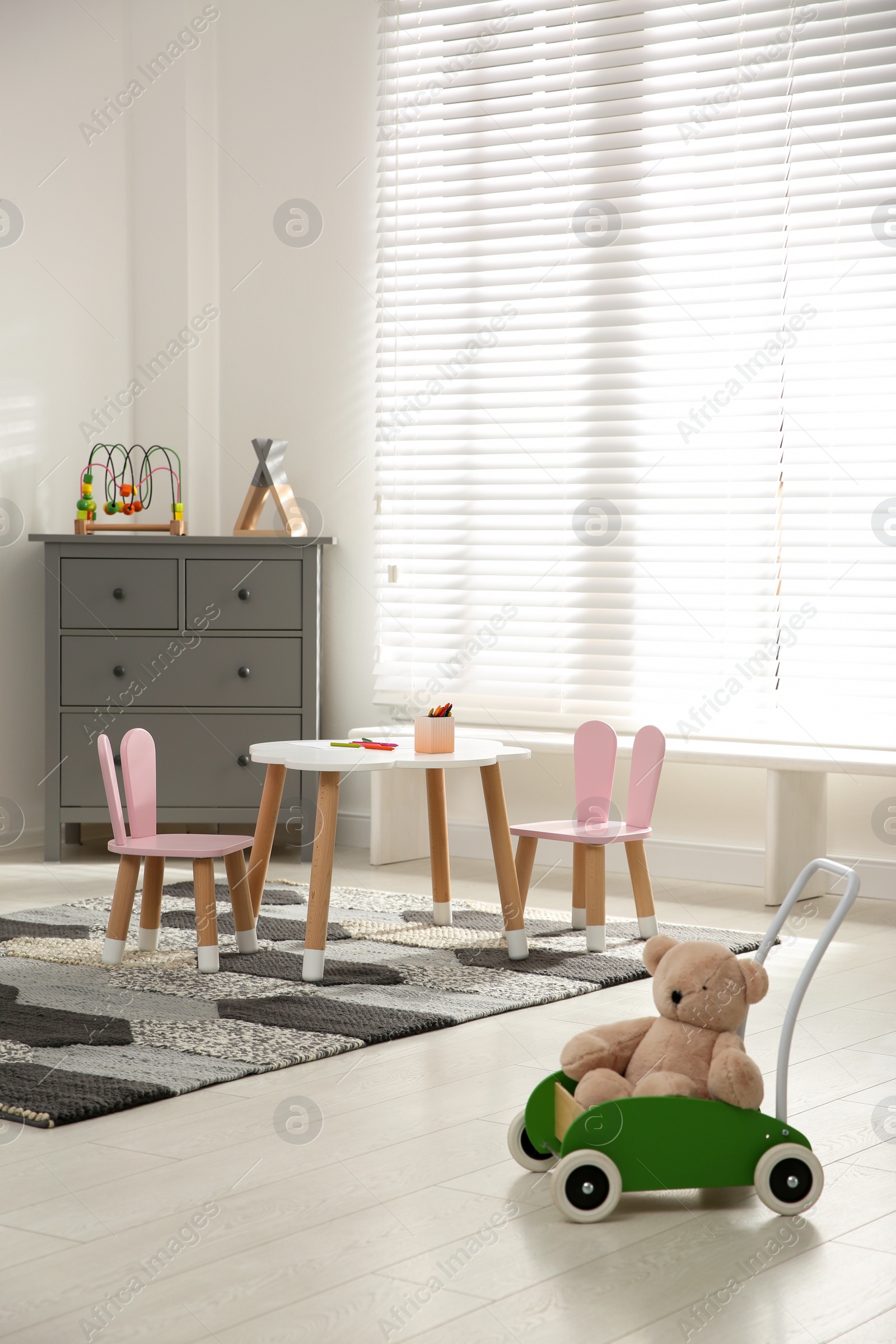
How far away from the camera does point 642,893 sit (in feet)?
12.6

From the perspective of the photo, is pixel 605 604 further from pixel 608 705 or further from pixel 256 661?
pixel 256 661

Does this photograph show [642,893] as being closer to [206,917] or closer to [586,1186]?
[206,917]

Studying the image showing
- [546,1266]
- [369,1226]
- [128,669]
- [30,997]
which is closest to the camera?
[546,1266]

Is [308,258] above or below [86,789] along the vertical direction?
above

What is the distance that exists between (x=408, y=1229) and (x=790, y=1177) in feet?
1.70

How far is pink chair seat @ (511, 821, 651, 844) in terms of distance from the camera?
3.62 m

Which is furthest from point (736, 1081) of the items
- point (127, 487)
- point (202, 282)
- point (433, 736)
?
point (202, 282)

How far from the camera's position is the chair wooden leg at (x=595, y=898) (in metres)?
3.64

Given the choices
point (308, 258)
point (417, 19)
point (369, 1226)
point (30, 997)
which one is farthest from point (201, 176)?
point (369, 1226)

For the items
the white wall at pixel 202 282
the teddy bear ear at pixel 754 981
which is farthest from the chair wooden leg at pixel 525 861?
the teddy bear ear at pixel 754 981

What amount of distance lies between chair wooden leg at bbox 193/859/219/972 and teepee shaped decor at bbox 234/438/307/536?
203 cm

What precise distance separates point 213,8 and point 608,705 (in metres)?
3.04

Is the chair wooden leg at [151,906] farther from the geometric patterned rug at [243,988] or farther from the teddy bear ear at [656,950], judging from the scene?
the teddy bear ear at [656,950]

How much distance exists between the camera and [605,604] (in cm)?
492
